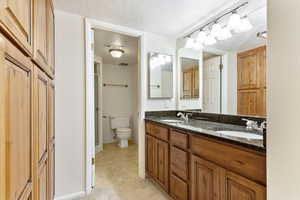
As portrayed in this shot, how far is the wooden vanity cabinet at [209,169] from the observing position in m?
0.94

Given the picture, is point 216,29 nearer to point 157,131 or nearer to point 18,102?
point 157,131

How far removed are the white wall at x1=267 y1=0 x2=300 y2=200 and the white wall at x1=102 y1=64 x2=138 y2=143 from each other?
3.70 metres

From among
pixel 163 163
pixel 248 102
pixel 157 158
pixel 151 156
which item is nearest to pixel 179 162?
pixel 163 163

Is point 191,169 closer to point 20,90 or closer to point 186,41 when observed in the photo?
point 20,90

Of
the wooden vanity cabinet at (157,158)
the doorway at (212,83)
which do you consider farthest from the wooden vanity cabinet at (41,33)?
the doorway at (212,83)

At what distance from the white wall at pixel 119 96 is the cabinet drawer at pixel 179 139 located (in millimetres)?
2639

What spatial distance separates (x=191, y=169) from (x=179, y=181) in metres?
0.27

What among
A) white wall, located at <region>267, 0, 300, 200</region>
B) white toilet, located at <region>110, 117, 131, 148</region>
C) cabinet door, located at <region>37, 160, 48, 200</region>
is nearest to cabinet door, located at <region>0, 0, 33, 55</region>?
cabinet door, located at <region>37, 160, 48, 200</region>

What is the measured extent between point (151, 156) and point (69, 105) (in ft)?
4.12

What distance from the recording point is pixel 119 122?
13.6ft

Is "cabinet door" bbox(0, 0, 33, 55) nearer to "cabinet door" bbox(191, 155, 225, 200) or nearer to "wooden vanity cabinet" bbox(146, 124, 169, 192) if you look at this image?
"cabinet door" bbox(191, 155, 225, 200)

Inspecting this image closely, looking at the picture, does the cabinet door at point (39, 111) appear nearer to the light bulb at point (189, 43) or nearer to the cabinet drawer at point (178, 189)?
the cabinet drawer at point (178, 189)

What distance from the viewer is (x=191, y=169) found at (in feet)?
4.75

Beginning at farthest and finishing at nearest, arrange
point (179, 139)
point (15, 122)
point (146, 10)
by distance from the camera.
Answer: point (146, 10) → point (179, 139) → point (15, 122)
